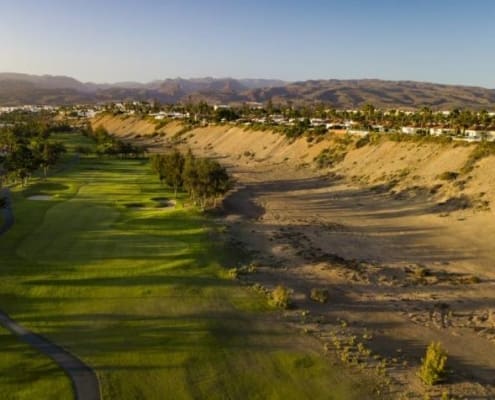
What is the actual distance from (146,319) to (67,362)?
5.07 m

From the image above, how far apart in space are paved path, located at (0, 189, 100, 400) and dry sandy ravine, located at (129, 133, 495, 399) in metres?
11.0

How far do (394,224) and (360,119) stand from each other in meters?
83.8

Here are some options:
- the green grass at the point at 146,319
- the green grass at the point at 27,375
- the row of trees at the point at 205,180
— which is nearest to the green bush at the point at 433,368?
the green grass at the point at 146,319

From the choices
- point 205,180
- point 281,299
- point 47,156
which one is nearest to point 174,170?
point 205,180

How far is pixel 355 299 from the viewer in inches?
1133

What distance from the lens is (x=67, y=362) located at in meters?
20.4

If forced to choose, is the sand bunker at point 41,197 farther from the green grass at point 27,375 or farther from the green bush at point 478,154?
the green bush at point 478,154

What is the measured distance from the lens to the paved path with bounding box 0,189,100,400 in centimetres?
1842

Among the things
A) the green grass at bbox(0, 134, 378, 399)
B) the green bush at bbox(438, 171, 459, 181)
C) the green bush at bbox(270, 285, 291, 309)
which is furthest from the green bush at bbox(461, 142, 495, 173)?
the green bush at bbox(270, 285, 291, 309)

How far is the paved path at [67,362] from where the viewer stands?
1842 centimetres

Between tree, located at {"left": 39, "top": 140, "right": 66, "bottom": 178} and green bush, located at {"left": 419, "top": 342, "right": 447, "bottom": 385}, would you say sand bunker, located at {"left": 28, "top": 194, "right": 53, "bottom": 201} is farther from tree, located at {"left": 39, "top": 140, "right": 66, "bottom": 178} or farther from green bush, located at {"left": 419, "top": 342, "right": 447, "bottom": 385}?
green bush, located at {"left": 419, "top": 342, "right": 447, "bottom": 385}

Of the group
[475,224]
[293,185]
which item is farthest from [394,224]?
[293,185]

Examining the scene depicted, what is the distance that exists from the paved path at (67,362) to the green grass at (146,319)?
0.37m

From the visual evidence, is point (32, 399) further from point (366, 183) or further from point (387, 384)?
point (366, 183)
